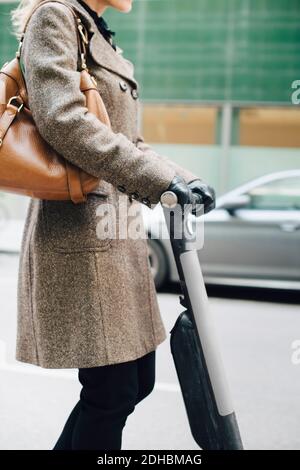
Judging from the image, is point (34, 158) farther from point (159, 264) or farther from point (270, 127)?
point (270, 127)

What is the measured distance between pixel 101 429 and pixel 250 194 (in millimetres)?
6082

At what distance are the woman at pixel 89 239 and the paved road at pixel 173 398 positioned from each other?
1.40m

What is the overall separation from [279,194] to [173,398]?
4035 mm

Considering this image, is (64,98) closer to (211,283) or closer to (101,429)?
(101,429)

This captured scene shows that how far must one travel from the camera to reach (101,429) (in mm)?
1971

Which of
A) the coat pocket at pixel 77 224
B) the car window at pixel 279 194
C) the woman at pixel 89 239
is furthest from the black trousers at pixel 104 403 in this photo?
the car window at pixel 279 194

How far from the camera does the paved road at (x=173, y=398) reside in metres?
3.39

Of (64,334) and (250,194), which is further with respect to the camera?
(250,194)

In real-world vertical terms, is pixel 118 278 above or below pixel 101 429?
above

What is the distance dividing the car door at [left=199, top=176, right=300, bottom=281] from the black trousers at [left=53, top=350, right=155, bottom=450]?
5.63 metres

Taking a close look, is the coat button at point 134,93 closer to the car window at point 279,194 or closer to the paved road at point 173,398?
the paved road at point 173,398

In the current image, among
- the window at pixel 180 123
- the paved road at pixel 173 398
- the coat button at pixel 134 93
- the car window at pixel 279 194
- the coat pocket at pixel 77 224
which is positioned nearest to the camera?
the coat pocket at pixel 77 224

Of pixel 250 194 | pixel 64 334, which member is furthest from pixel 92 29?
pixel 250 194
